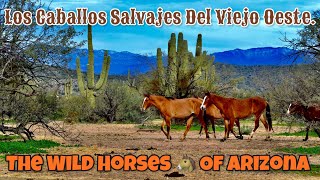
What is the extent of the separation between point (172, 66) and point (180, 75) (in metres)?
1.30

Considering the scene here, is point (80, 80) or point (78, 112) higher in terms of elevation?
point (80, 80)

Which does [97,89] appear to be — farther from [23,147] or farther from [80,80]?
[23,147]

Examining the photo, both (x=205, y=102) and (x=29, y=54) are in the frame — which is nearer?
(x=29, y=54)

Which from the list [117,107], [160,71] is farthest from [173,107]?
[117,107]

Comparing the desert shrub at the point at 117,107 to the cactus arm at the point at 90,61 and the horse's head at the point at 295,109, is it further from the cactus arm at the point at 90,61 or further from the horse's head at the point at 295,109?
the horse's head at the point at 295,109

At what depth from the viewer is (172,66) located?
37.5 metres

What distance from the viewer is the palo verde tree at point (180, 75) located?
36.6 metres

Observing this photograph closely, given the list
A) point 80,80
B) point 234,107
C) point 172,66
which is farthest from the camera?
point 80,80

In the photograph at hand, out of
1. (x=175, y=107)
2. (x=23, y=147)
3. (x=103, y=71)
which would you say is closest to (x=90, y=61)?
(x=103, y=71)

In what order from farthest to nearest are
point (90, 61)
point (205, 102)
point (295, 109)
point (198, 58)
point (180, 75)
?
point (90, 61)
point (198, 58)
point (180, 75)
point (205, 102)
point (295, 109)

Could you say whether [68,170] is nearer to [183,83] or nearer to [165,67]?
[183,83]

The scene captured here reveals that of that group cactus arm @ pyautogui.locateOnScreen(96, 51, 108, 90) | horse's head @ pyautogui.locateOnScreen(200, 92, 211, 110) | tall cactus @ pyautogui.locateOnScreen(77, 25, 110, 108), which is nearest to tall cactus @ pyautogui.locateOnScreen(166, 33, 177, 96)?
tall cactus @ pyautogui.locateOnScreen(77, 25, 110, 108)

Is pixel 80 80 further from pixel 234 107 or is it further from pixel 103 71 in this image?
pixel 234 107

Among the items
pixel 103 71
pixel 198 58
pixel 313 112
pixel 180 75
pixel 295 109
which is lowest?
pixel 313 112
